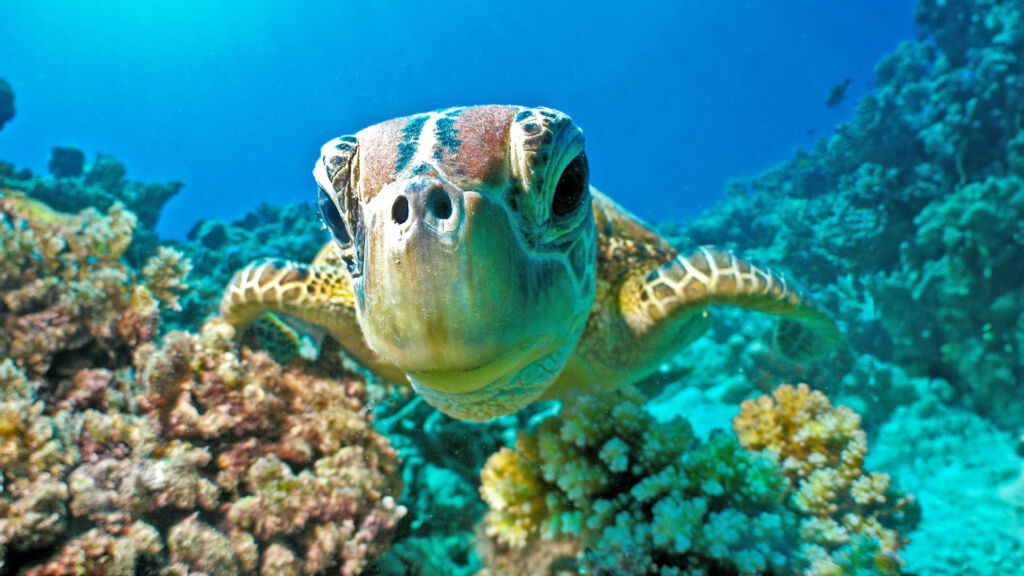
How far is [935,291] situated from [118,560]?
624cm

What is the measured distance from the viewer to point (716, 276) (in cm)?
288

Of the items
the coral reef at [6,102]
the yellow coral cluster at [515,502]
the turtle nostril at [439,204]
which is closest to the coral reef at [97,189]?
the coral reef at [6,102]

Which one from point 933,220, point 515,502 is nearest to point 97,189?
point 515,502

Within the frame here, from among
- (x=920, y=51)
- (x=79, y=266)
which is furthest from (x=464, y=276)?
(x=920, y=51)

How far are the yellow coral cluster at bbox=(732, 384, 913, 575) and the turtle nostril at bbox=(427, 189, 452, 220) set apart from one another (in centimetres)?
218

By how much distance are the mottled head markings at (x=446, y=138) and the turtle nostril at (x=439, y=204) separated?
0.16 metres

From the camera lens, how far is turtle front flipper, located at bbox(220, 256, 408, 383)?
2965 mm

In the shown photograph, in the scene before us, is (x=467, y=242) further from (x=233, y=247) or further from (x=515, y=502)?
(x=233, y=247)

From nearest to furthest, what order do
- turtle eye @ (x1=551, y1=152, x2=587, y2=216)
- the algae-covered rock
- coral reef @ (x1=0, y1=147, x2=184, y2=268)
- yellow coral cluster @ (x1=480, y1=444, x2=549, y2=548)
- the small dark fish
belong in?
turtle eye @ (x1=551, y1=152, x2=587, y2=216)
yellow coral cluster @ (x1=480, y1=444, x2=549, y2=548)
coral reef @ (x1=0, y1=147, x2=184, y2=268)
the algae-covered rock
the small dark fish

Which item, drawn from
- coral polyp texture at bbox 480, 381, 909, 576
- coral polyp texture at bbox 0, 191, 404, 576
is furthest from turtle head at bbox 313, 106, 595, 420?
coral polyp texture at bbox 0, 191, 404, 576

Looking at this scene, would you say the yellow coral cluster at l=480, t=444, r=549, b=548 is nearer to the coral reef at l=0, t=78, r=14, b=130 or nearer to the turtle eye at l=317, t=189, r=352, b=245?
the turtle eye at l=317, t=189, r=352, b=245

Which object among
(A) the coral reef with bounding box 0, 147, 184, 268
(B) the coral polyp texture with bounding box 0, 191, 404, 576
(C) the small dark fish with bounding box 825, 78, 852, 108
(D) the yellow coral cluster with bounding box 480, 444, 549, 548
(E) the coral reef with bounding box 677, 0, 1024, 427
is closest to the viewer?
(B) the coral polyp texture with bounding box 0, 191, 404, 576

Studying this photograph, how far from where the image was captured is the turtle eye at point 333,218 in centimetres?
154

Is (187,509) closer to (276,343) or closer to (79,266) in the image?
(276,343)
